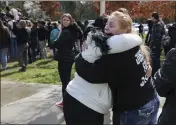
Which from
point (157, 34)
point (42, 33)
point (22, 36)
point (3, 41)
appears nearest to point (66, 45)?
point (157, 34)

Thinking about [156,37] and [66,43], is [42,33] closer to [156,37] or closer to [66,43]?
[156,37]

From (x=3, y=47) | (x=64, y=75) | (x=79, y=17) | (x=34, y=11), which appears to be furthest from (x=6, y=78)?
(x=79, y=17)

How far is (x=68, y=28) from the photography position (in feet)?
18.0

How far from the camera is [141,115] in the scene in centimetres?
287

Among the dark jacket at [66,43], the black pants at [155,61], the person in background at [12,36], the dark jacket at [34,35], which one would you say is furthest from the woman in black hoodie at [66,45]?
the dark jacket at [34,35]

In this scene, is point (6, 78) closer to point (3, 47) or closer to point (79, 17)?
point (3, 47)

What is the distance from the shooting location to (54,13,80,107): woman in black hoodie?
17.8 ft

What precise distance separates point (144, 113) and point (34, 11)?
27.0 meters

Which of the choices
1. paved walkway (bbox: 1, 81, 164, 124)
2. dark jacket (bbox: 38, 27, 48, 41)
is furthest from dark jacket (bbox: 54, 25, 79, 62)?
dark jacket (bbox: 38, 27, 48, 41)

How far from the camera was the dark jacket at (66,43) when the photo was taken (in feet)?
17.9

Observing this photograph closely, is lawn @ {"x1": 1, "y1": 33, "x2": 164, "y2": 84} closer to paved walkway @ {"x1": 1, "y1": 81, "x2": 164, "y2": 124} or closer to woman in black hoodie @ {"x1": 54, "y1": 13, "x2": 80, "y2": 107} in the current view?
paved walkway @ {"x1": 1, "y1": 81, "x2": 164, "y2": 124}

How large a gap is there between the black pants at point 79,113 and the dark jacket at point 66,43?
8.64 ft

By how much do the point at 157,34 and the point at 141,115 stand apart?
597cm

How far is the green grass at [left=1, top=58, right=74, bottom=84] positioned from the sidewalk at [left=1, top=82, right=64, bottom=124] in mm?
1740
